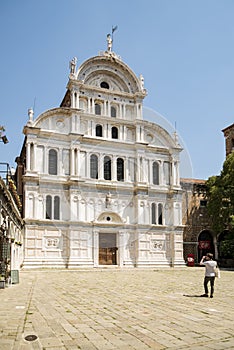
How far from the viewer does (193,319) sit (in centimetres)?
979

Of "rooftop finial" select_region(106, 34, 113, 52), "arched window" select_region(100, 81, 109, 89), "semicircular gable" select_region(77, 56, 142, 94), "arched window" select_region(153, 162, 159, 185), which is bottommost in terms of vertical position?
"arched window" select_region(153, 162, 159, 185)

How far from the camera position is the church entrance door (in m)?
36.4

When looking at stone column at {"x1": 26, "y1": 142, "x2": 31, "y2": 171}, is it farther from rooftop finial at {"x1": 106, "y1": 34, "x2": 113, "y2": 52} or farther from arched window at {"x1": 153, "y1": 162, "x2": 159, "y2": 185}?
rooftop finial at {"x1": 106, "y1": 34, "x2": 113, "y2": 52}

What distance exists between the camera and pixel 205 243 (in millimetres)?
43219

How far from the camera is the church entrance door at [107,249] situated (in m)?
36.4

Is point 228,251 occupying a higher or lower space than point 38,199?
lower

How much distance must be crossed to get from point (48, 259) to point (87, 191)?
714 centimetres

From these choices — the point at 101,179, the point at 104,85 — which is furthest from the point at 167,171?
the point at 104,85

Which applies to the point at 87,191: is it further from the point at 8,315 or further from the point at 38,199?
the point at 8,315

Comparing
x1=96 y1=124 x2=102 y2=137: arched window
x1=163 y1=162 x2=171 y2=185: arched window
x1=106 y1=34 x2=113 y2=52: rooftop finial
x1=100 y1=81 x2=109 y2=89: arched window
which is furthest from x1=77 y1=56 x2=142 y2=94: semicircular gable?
x1=163 y1=162 x2=171 y2=185: arched window

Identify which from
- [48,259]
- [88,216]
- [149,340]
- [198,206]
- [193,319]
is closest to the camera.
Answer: [149,340]

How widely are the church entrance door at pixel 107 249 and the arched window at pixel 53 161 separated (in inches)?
292

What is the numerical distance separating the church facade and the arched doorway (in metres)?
4.90

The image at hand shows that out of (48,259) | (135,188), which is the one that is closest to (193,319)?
(48,259)
